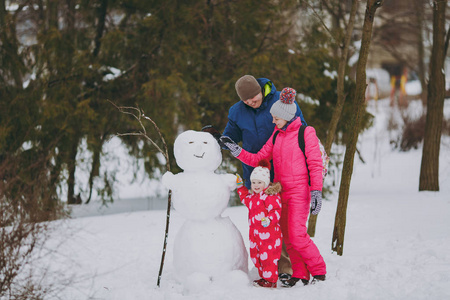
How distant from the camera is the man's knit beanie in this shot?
374 centimetres

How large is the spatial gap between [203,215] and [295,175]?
77 cm

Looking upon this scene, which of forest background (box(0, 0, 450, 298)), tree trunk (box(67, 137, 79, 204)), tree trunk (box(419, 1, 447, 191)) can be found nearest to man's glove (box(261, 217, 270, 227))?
forest background (box(0, 0, 450, 298))

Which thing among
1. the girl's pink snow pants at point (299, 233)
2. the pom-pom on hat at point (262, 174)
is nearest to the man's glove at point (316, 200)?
the girl's pink snow pants at point (299, 233)

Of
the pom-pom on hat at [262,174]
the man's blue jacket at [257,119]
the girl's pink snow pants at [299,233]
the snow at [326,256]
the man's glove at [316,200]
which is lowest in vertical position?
the snow at [326,256]

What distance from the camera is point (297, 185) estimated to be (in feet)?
11.8

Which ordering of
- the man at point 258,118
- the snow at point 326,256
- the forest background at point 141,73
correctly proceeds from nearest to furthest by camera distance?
the snow at point 326,256
the man at point 258,118
the forest background at point 141,73

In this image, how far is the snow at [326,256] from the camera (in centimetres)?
343

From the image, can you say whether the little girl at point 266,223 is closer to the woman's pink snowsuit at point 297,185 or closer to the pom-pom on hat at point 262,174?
the pom-pom on hat at point 262,174

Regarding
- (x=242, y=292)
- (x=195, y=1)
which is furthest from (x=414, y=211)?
(x=195, y=1)

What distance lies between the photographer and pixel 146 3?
8102mm

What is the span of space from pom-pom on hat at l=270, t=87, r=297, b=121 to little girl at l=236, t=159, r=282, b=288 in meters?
0.43

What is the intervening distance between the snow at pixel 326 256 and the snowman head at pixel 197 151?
412 millimetres

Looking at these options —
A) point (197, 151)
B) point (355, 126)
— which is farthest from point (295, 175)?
point (355, 126)

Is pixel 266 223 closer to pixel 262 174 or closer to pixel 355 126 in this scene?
pixel 262 174
